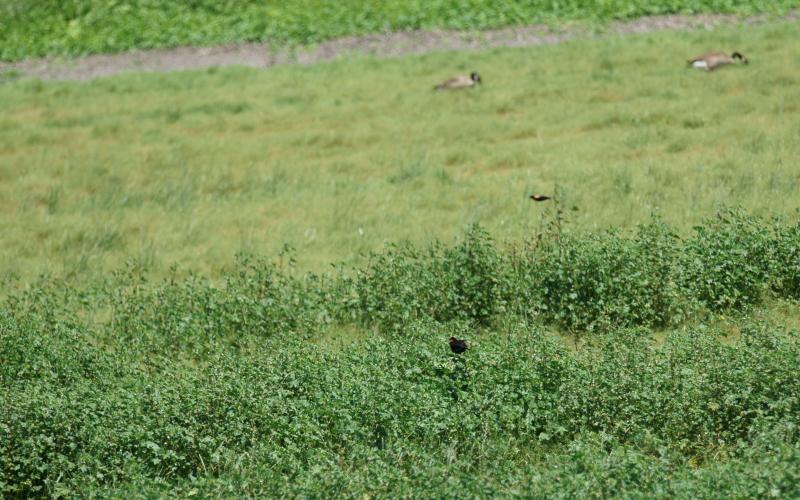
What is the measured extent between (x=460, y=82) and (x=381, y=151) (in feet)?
11.9

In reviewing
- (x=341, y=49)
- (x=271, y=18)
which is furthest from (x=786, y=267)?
(x=271, y=18)

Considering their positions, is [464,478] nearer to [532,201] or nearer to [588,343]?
[588,343]

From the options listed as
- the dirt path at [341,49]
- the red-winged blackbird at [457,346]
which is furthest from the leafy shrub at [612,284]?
the dirt path at [341,49]

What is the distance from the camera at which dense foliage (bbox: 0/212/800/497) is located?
698 cm

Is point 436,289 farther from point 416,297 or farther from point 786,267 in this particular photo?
point 786,267

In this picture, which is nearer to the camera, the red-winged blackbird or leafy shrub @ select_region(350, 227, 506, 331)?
the red-winged blackbird

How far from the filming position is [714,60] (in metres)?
19.0

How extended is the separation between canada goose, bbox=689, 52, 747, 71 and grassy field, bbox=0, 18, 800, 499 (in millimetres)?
271

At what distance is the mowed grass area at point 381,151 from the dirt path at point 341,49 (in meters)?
1.31

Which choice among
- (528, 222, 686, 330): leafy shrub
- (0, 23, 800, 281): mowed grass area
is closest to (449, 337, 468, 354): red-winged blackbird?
(528, 222, 686, 330): leafy shrub

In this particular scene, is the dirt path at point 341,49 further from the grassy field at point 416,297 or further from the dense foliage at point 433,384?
the dense foliage at point 433,384

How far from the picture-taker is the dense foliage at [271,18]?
24.5m

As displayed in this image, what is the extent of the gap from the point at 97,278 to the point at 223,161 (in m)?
4.88

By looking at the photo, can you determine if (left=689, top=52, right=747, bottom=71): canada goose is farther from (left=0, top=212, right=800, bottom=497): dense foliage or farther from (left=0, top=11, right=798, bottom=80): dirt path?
(left=0, top=212, right=800, bottom=497): dense foliage
